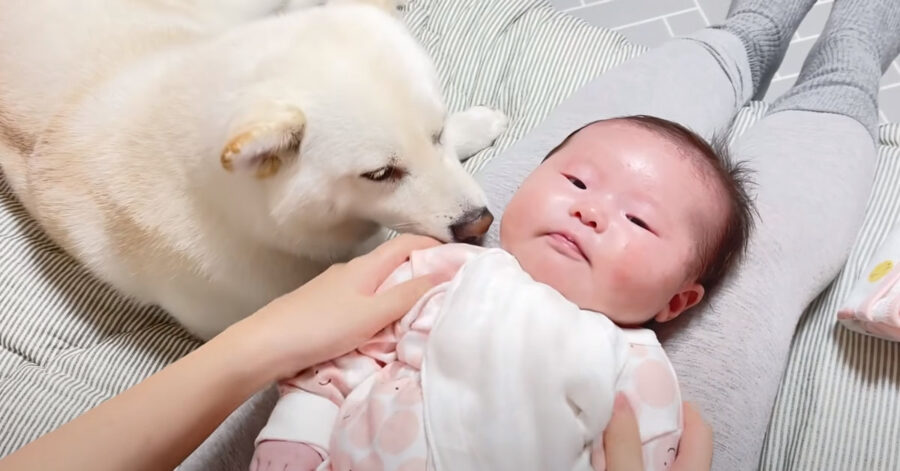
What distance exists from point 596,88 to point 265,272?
0.69 metres

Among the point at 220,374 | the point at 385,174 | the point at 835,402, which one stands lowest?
the point at 835,402

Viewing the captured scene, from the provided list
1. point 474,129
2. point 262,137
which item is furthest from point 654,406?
point 474,129

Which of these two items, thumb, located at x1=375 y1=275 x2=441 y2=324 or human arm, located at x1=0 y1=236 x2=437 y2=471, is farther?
thumb, located at x1=375 y1=275 x2=441 y2=324

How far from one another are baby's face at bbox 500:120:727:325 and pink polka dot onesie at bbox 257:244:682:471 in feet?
0.20

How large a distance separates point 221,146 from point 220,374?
0.30 metres

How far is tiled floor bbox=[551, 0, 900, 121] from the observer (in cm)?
194

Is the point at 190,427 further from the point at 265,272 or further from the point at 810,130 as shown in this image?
the point at 810,130

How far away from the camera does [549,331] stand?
2.72 ft

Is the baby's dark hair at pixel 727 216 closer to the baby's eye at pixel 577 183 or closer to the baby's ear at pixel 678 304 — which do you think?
the baby's ear at pixel 678 304

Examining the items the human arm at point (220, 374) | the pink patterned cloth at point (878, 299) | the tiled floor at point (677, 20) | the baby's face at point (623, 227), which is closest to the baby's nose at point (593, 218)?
the baby's face at point (623, 227)

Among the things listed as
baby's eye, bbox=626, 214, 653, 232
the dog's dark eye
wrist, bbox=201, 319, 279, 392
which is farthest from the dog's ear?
baby's eye, bbox=626, 214, 653, 232

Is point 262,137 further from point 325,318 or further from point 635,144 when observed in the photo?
point 635,144

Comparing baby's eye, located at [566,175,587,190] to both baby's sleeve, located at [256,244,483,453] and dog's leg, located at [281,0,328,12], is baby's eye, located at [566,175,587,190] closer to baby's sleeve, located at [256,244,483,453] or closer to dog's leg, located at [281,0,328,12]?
baby's sleeve, located at [256,244,483,453]

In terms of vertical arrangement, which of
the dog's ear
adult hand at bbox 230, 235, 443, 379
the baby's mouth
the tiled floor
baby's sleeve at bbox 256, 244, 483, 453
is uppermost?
the dog's ear
